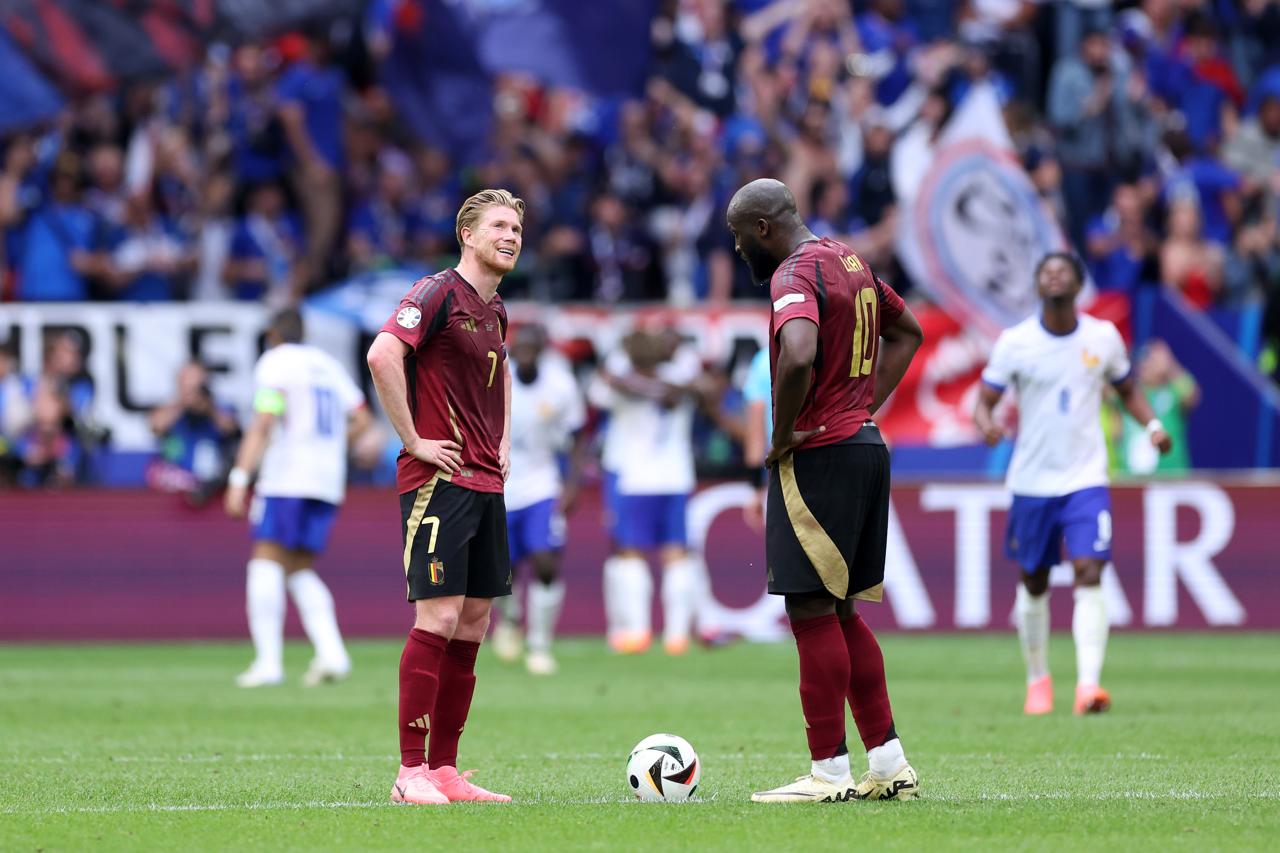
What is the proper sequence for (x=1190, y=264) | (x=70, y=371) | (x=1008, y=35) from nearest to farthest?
(x=70, y=371) < (x=1190, y=264) < (x=1008, y=35)

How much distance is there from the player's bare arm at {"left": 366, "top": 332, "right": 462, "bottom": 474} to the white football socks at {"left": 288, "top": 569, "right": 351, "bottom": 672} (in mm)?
6393

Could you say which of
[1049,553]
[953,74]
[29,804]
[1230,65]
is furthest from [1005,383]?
[1230,65]

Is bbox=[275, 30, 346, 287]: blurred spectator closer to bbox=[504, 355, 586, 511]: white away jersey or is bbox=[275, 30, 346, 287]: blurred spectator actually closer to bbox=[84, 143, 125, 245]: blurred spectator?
bbox=[84, 143, 125, 245]: blurred spectator

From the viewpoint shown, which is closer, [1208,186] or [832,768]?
[832,768]

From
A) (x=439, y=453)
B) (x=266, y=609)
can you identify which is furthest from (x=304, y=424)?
(x=439, y=453)

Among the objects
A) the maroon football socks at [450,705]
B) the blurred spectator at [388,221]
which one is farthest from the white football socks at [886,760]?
the blurred spectator at [388,221]

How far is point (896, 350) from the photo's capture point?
8297mm

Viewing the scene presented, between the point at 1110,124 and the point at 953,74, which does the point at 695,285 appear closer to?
the point at 953,74

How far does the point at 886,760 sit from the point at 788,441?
1277 mm

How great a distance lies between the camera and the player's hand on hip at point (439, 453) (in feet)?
25.8

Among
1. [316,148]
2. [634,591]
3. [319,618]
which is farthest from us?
[316,148]

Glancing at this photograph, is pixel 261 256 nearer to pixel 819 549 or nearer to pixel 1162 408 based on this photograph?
pixel 1162 408

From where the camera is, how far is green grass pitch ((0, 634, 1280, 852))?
6.91 m

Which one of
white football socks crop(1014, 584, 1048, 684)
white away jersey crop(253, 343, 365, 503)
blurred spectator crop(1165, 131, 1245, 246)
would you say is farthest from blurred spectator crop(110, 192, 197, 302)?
white football socks crop(1014, 584, 1048, 684)
